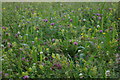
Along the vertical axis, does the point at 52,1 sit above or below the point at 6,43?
above

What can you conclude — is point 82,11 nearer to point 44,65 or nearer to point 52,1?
point 52,1

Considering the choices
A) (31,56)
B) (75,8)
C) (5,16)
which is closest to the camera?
(31,56)

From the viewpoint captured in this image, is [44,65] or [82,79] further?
[44,65]

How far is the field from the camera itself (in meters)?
2.40

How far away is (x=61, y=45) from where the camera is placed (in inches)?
115

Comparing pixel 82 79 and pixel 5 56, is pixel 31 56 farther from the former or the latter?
pixel 82 79

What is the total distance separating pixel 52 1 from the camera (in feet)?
18.0

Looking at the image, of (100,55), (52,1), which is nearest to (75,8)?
(52,1)

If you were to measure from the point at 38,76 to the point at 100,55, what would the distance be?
2.56ft

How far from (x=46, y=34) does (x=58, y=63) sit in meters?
1.04

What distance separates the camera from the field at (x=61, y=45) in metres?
2.40

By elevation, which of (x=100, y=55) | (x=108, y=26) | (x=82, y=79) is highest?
(x=108, y=26)

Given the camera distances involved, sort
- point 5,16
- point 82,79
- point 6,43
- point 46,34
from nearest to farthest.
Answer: point 82,79, point 6,43, point 46,34, point 5,16

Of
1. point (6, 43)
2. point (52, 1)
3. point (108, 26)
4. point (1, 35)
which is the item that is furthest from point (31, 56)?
point (52, 1)
